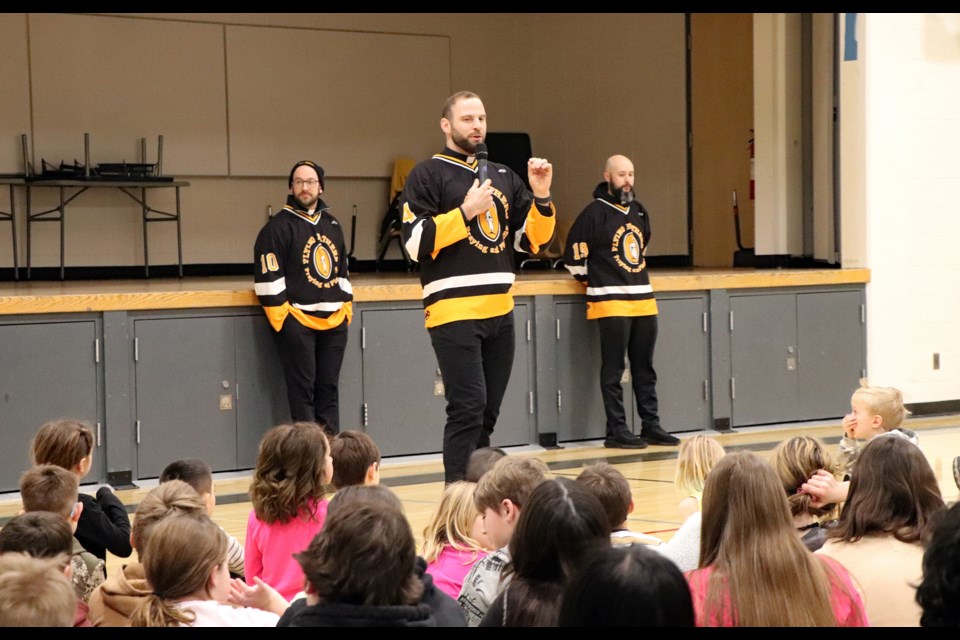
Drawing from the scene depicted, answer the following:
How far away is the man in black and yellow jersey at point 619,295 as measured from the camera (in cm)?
785

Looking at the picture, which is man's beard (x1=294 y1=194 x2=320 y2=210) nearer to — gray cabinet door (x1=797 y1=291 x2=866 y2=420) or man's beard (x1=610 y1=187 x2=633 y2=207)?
man's beard (x1=610 y1=187 x2=633 y2=207)

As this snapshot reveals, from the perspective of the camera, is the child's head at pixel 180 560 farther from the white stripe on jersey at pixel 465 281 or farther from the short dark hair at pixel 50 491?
the white stripe on jersey at pixel 465 281

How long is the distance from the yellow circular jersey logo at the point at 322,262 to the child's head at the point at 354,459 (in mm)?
3169

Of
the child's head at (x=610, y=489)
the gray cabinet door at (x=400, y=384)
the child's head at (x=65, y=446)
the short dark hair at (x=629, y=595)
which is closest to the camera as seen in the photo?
the short dark hair at (x=629, y=595)

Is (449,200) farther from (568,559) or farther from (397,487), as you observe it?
(568,559)

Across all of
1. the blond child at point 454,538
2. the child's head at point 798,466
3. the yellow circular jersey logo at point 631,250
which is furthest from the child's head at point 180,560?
the yellow circular jersey logo at point 631,250

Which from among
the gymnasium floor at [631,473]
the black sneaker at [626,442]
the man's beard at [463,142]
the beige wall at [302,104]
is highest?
the beige wall at [302,104]

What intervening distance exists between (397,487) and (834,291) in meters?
3.63

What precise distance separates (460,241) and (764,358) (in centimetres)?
397

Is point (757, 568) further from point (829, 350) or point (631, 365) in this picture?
point (829, 350)

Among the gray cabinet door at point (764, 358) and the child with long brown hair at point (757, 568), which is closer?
the child with long brown hair at point (757, 568)

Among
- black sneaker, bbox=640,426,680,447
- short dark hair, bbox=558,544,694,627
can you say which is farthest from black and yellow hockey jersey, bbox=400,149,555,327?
short dark hair, bbox=558,544,694,627

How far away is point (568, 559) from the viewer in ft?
7.39

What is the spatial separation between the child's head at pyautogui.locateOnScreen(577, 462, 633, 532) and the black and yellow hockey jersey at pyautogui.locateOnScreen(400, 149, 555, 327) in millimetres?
1949
